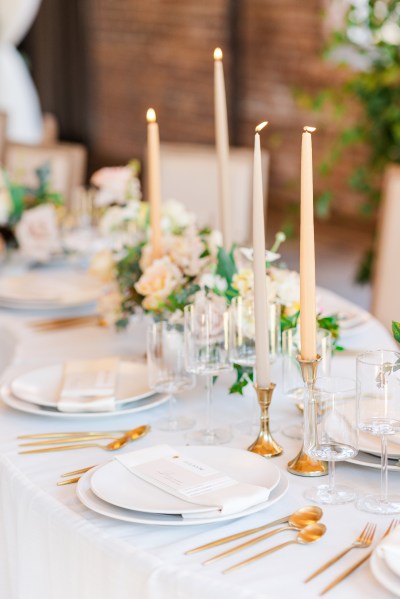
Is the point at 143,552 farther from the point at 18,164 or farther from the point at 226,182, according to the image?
the point at 18,164

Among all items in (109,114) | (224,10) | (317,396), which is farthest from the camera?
(109,114)

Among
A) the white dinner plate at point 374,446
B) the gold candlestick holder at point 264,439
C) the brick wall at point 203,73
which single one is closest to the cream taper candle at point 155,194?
the gold candlestick holder at point 264,439

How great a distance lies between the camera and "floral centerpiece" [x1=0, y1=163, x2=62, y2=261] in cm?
277

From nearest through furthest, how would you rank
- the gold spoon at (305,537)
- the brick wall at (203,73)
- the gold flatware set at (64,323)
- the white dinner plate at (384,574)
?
the white dinner plate at (384,574), the gold spoon at (305,537), the gold flatware set at (64,323), the brick wall at (203,73)

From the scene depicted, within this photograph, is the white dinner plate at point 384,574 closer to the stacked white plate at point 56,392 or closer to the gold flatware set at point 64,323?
the stacked white plate at point 56,392

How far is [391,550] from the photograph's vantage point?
1.14 m

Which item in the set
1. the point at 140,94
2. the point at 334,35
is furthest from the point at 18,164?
the point at 140,94

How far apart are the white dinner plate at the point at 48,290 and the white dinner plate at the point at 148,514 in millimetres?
1141

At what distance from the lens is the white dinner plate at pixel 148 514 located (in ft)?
4.13

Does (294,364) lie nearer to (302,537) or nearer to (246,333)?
(246,333)

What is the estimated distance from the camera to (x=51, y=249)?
Result: 2.80m

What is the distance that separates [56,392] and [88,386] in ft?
0.19

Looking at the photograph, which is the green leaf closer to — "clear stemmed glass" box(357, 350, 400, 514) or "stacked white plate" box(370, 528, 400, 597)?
"clear stemmed glass" box(357, 350, 400, 514)

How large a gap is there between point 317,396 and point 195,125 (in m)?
6.82
